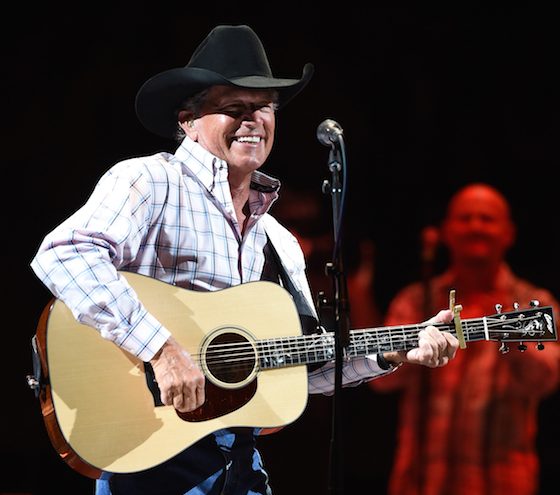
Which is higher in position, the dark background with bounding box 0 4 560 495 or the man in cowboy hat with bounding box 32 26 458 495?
the dark background with bounding box 0 4 560 495

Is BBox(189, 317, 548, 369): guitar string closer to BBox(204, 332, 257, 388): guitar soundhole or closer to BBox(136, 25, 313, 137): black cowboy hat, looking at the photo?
BBox(204, 332, 257, 388): guitar soundhole

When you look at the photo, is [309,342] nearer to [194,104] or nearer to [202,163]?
[202,163]

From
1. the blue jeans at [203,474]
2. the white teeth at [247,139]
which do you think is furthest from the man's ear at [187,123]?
the blue jeans at [203,474]

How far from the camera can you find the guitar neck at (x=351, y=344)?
9.13 ft

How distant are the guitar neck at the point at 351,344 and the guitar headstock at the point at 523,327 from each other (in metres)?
0.04

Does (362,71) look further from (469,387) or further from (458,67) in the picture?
(469,387)

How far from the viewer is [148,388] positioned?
258 cm

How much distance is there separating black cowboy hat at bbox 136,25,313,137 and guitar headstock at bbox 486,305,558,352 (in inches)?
43.9

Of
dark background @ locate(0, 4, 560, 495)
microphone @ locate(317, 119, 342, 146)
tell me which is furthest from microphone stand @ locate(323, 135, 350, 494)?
dark background @ locate(0, 4, 560, 495)

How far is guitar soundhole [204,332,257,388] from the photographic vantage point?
2695mm

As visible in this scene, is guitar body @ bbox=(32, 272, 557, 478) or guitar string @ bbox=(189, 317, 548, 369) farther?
guitar string @ bbox=(189, 317, 548, 369)

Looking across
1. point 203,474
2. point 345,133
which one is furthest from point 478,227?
point 203,474

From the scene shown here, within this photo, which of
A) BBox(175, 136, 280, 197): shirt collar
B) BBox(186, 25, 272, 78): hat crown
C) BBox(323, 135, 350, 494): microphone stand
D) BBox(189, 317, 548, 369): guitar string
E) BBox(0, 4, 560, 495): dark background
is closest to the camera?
BBox(323, 135, 350, 494): microphone stand

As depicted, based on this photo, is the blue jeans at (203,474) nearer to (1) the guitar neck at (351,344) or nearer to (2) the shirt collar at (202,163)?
(1) the guitar neck at (351,344)
